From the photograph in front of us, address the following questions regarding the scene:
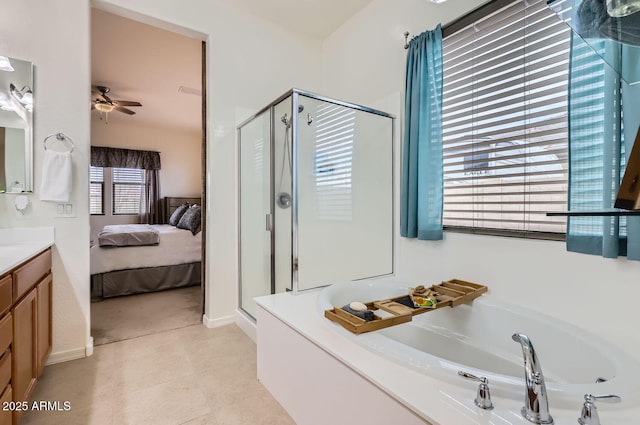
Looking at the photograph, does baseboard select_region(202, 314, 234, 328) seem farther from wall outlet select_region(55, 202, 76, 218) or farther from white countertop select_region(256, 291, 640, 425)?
white countertop select_region(256, 291, 640, 425)

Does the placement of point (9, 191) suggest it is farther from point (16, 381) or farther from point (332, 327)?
point (332, 327)

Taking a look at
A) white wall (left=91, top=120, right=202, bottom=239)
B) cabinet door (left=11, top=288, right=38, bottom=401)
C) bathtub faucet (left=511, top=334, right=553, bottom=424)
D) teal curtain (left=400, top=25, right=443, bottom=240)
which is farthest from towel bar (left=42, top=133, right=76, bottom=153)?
white wall (left=91, top=120, right=202, bottom=239)

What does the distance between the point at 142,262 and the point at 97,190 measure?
3387 millimetres

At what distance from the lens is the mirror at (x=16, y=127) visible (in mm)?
1961

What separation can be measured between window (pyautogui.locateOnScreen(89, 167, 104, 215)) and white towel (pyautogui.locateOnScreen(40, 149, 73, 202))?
4.50 meters

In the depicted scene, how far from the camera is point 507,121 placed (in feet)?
5.78

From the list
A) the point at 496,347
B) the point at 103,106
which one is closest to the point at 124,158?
the point at 103,106

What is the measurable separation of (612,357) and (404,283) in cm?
113

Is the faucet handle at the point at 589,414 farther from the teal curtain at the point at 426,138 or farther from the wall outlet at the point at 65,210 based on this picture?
the wall outlet at the point at 65,210

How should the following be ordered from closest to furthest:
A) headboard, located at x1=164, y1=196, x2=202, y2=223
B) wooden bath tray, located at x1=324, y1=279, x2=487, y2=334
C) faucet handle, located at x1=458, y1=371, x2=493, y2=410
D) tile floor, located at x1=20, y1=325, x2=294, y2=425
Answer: faucet handle, located at x1=458, y1=371, x2=493, y2=410 → wooden bath tray, located at x1=324, y1=279, x2=487, y2=334 → tile floor, located at x1=20, y1=325, x2=294, y2=425 → headboard, located at x1=164, y1=196, x2=202, y2=223

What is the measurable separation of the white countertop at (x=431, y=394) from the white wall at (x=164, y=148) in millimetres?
5554

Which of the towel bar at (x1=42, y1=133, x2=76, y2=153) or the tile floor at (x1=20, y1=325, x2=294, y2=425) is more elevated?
the towel bar at (x1=42, y1=133, x2=76, y2=153)

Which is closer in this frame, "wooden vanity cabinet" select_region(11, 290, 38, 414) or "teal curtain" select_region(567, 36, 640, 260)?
"teal curtain" select_region(567, 36, 640, 260)

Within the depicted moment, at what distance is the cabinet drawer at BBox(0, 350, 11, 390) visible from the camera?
119cm
